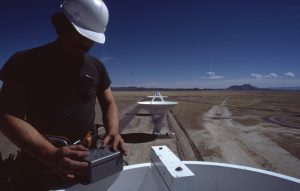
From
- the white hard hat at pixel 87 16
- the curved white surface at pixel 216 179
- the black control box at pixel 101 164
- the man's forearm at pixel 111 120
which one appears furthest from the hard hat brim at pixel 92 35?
the curved white surface at pixel 216 179

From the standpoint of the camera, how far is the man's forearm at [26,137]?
1.53m

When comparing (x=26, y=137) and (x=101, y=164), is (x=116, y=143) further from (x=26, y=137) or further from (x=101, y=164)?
(x=26, y=137)

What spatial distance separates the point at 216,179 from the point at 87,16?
5.53 feet

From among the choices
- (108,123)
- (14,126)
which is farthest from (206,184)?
(14,126)

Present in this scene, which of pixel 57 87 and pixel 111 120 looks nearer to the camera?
pixel 57 87

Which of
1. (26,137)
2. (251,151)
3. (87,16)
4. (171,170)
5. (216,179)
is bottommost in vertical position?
(251,151)

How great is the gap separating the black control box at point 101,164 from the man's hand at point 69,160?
0.04 m

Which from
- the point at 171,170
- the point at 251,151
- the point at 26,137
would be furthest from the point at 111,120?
the point at 251,151

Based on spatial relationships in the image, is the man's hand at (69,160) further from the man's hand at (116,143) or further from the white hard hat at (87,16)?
the white hard hat at (87,16)

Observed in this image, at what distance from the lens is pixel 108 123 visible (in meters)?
2.22

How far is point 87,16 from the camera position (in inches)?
77.6

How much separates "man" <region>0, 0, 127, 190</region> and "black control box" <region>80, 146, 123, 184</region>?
0.11m

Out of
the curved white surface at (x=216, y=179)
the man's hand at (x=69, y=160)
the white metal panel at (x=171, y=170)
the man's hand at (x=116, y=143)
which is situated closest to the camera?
the man's hand at (x=69, y=160)

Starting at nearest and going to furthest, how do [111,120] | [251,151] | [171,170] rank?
[171,170]
[111,120]
[251,151]
